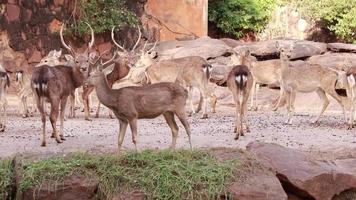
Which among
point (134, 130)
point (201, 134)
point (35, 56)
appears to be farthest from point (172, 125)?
point (35, 56)

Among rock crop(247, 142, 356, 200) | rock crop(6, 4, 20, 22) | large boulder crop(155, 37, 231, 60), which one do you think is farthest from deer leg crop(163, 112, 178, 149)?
rock crop(6, 4, 20, 22)

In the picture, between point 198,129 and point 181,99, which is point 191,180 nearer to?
point 181,99

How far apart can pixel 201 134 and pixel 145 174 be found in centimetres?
440

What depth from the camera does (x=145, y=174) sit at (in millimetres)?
7883

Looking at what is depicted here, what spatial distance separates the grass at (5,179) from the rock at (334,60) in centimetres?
1287

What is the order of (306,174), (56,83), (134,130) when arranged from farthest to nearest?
(56,83), (134,130), (306,174)

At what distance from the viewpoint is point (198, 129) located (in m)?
13.0

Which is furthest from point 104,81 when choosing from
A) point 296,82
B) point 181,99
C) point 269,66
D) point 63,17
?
point 63,17

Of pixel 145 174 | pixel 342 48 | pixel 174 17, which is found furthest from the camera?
pixel 174 17

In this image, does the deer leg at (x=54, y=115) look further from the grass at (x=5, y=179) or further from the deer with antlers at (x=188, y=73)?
the deer with antlers at (x=188, y=73)

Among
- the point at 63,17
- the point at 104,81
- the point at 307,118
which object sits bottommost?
the point at 307,118

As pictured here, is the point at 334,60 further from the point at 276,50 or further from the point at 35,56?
the point at 35,56

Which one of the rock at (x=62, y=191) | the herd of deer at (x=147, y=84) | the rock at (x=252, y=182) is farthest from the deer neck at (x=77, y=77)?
the rock at (x=62, y=191)

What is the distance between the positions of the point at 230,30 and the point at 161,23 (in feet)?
12.6
